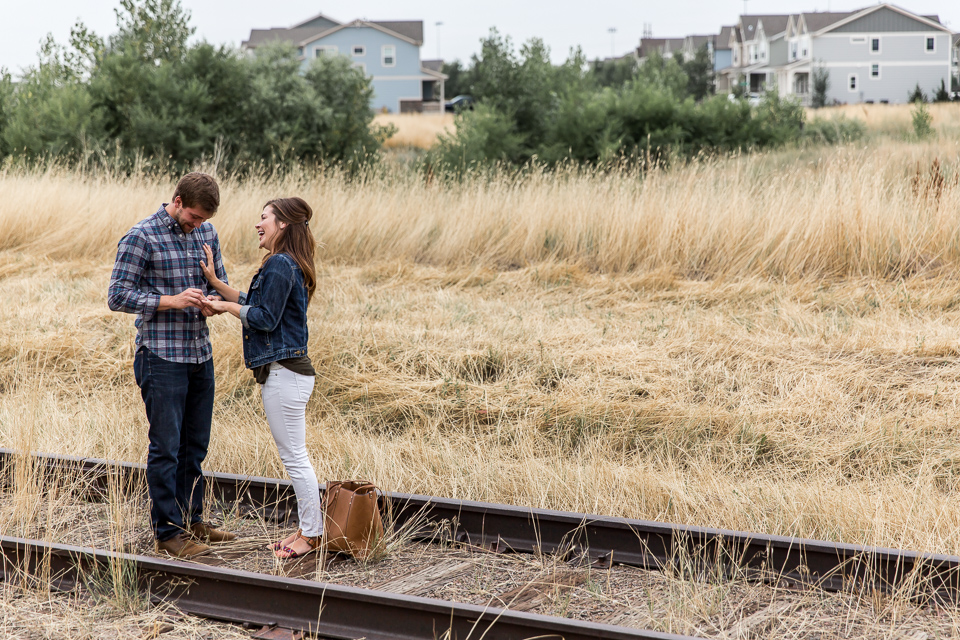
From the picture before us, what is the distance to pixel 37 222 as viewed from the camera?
1390 cm

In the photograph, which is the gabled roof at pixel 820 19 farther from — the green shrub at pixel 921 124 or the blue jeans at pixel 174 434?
the blue jeans at pixel 174 434

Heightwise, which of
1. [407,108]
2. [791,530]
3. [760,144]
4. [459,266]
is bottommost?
[791,530]

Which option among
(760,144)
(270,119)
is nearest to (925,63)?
(760,144)

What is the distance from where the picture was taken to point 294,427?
4402mm

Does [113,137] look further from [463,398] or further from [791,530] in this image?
[791,530]

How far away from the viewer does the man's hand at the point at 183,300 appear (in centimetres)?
429

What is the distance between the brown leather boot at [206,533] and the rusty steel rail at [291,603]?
63 centimetres

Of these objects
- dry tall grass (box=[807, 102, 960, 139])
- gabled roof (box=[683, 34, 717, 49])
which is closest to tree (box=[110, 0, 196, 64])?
dry tall grass (box=[807, 102, 960, 139])

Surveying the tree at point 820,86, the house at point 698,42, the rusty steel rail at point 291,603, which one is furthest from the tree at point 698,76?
the rusty steel rail at point 291,603

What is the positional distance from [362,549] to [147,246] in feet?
6.45

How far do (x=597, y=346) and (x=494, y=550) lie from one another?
3.77 m

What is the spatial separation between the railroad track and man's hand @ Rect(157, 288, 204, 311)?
1.24 metres

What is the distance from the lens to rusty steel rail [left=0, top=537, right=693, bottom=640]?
11.5ft

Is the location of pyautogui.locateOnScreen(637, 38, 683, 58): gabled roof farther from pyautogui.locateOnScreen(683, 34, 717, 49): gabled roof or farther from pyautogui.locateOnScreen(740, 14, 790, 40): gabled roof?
pyautogui.locateOnScreen(740, 14, 790, 40): gabled roof
